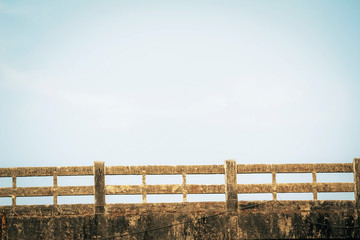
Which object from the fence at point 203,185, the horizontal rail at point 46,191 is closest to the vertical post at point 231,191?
the fence at point 203,185

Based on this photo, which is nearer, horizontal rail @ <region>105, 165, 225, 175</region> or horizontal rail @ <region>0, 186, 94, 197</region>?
horizontal rail @ <region>105, 165, 225, 175</region>

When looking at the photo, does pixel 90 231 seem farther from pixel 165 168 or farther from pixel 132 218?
pixel 165 168

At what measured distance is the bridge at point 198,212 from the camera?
31.1ft

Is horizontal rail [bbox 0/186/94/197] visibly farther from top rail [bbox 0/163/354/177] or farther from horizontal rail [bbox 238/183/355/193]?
horizontal rail [bbox 238/183/355/193]

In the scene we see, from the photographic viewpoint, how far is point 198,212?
9547 millimetres

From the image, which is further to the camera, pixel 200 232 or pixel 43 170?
pixel 43 170

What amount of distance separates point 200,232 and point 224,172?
1780 millimetres

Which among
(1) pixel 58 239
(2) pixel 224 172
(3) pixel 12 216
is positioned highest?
(2) pixel 224 172

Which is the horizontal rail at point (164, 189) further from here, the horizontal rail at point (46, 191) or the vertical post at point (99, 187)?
the horizontal rail at point (46, 191)

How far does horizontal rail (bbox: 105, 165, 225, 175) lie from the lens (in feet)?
31.6

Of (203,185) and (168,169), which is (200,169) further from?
(168,169)

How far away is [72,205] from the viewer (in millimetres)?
9852

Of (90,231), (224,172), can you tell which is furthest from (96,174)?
(224,172)

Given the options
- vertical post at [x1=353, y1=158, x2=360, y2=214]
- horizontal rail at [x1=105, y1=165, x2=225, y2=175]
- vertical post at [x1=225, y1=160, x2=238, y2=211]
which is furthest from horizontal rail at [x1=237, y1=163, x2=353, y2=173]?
horizontal rail at [x1=105, y1=165, x2=225, y2=175]
